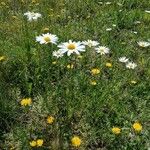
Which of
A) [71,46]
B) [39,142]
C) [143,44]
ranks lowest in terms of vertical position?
[143,44]

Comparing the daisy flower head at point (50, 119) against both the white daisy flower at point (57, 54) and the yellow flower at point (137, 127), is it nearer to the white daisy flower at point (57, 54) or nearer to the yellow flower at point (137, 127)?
the yellow flower at point (137, 127)

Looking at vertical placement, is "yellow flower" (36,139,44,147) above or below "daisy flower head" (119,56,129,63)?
above

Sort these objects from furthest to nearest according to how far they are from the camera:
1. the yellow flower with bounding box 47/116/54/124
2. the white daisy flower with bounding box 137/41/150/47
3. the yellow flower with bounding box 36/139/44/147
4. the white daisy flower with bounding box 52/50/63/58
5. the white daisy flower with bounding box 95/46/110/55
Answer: the white daisy flower with bounding box 137/41/150/47
the white daisy flower with bounding box 95/46/110/55
the white daisy flower with bounding box 52/50/63/58
the yellow flower with bounding box 47/116/54/124
the yellow flower with bounding box 36/139/44/147

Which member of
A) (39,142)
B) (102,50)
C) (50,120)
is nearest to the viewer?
(39,142)

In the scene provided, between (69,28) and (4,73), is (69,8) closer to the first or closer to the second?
(69,28)

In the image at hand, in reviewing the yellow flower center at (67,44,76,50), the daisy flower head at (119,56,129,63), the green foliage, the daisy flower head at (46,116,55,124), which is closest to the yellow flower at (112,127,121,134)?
the green foliage

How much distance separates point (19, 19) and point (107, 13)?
1102 mm

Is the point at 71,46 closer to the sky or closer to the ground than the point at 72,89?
closer to the sky

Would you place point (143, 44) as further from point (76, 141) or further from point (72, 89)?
point (76, 141)

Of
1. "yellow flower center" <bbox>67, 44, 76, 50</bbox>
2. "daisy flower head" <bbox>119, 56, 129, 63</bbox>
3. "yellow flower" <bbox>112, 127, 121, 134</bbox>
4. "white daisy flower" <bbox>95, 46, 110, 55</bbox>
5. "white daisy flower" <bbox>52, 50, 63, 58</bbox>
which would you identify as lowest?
"daisy flower head" <bbox>119, 56, 129, 63</bbox>

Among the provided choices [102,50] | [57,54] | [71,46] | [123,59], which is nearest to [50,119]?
[71,46]

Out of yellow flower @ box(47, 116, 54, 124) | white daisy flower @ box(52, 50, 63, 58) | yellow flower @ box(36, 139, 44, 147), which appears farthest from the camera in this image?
white daisy flower @ box(52, 50, 63, 58)

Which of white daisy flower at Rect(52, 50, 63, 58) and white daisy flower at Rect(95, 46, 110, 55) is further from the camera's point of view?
white daisy flower at Rect(95, 46, 110, 55)

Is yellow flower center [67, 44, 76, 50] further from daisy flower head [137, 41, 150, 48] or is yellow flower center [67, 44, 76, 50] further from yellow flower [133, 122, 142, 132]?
daisy flower head [137, 41, 150, 48]
